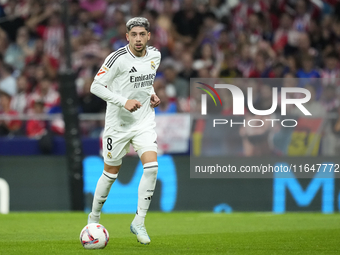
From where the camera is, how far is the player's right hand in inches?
266

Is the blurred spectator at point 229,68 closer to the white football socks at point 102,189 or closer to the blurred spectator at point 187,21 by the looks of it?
the blurred spectator at point 187,21

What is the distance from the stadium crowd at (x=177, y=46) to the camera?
13.2m

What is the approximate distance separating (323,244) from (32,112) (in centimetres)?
796

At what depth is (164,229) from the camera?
28.7 feet

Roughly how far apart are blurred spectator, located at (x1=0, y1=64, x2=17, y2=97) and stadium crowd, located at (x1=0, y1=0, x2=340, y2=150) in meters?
0.02

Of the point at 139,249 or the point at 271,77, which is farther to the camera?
the point at 271,77

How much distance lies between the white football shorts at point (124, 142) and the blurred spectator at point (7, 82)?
7.42 meters

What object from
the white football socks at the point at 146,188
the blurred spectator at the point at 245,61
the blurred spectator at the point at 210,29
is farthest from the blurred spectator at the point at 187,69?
Result: the white football socks at the point at 146,188

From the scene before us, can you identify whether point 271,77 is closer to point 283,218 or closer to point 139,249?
point 283,218

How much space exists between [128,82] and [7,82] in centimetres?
813

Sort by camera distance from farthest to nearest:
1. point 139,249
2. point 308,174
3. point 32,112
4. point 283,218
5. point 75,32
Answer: point 75,32
point 32,112
point 308,174
point 283,218
point 139,249

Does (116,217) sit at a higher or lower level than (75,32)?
lower

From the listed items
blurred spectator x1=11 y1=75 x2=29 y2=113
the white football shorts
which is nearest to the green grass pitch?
the white football shorts

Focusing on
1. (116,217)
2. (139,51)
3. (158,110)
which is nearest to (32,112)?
(158,110)
